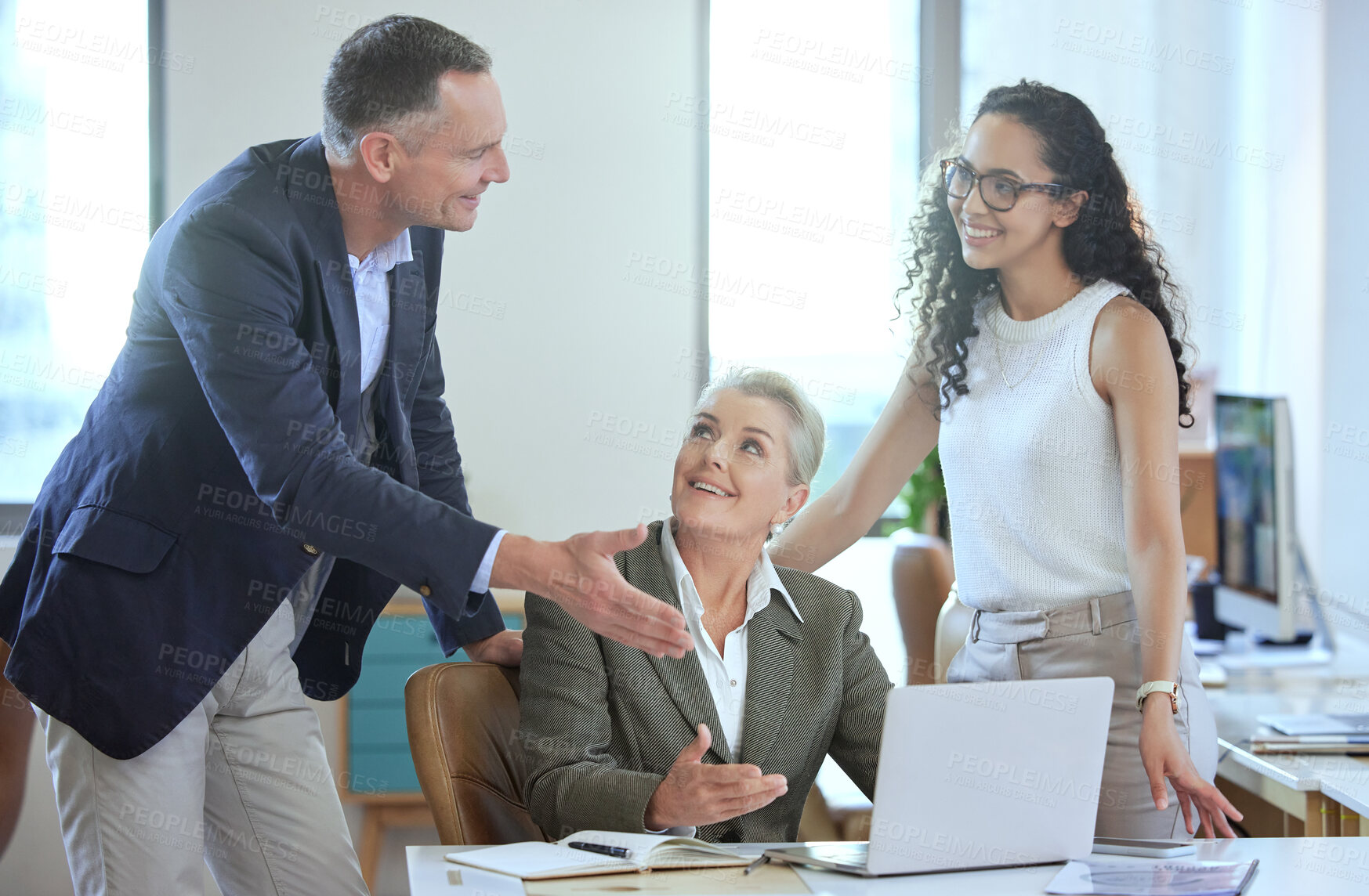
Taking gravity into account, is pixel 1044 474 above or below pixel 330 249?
below

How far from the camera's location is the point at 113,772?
1564 millimetres

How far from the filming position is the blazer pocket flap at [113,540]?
1520 mm

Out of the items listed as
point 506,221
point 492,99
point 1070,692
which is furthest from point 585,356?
point 1070,692

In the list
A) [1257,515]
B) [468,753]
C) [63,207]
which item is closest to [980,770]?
[468,753]

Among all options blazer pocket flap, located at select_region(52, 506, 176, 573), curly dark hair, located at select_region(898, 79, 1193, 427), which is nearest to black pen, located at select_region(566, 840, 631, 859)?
blazer pocket flap, located at select_region(52, 506, 176, 573)

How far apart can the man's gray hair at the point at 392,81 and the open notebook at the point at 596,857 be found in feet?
3.17

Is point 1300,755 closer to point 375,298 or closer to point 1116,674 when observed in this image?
point 1116,674

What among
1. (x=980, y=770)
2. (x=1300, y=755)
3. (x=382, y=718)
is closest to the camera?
(x=980, y=770)

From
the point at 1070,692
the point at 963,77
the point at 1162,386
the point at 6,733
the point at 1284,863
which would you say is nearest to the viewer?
the point at 1070,692

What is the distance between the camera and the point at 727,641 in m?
1.73

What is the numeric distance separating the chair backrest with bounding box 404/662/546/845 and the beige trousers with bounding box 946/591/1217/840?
0.74m

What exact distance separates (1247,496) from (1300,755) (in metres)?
0.97

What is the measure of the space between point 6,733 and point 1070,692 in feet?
8.30

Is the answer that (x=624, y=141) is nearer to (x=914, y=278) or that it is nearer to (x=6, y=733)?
(x=914, y=278)
